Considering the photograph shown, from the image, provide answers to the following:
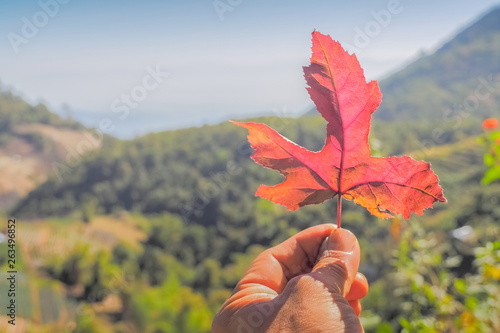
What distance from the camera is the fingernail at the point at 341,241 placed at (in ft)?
3.43

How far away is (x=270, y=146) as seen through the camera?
3.10ft

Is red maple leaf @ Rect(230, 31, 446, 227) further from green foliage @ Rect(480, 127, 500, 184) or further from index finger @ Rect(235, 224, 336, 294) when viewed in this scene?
green foliage @ Rect(480, 127, 500, 184)

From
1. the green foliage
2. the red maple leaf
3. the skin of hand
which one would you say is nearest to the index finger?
the skin of hand

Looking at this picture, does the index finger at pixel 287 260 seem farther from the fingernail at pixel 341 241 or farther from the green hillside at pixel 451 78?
the green hillside at pixel 451 78

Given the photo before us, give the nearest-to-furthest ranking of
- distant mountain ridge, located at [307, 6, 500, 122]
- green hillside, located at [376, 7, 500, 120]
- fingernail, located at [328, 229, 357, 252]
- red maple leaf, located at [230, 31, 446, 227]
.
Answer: red maple leaf, located at [230, 31, 446, 227], fingernail, located at [328, 229, 357, 252], distant mountain ridge, located at [307, 6, 500, 122], green hillside, located at [376, 7, 500, 120]

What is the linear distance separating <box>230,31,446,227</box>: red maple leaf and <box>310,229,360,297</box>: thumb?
101 millimetres

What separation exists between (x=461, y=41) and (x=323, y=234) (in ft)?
430

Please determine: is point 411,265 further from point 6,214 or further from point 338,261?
point 6,214

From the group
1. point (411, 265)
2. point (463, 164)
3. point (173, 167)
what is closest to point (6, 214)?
point (173, 167)

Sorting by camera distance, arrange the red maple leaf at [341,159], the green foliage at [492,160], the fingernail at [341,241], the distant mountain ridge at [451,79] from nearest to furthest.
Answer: the red maple leaf at [341,159] → the fingernail at [341,241] → the green foliage at [492,160] → the distant mountain ridge at [451,79]

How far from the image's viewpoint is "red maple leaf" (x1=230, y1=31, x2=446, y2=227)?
845mm

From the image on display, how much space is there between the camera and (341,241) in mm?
1059

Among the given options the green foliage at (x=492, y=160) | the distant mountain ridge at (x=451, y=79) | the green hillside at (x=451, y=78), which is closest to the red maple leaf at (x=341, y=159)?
the green foliage at (x=492, y=160)

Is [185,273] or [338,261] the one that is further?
[185,273]
